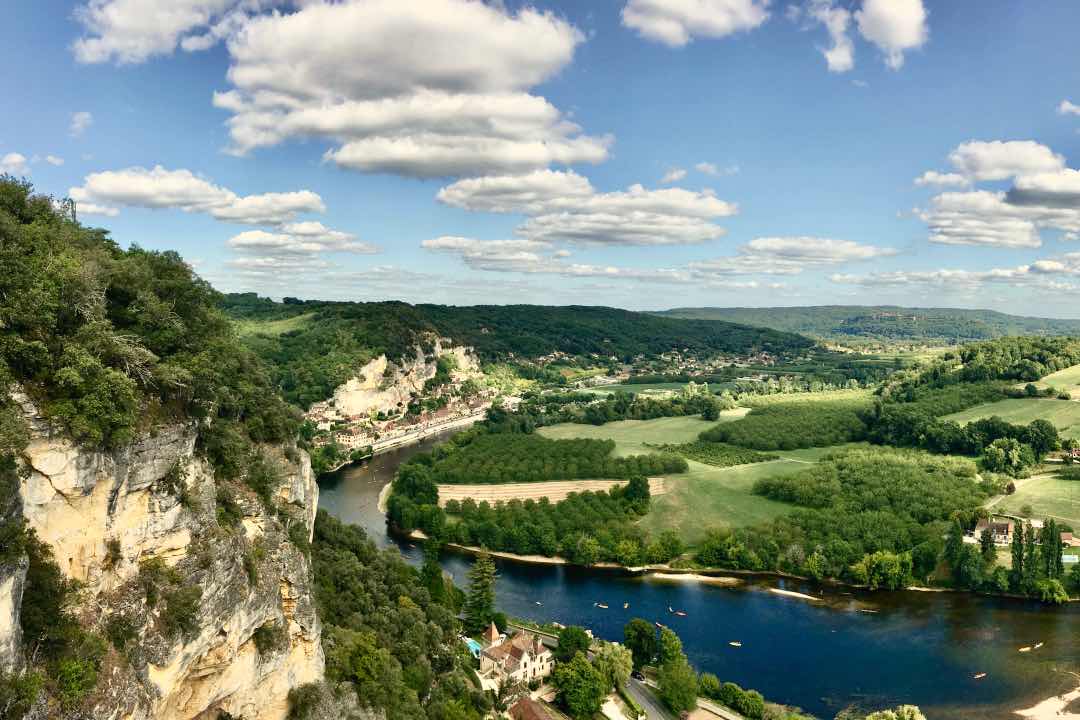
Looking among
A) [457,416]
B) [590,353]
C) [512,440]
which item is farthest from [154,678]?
[590,353]

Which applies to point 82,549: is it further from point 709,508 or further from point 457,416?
point 457,416

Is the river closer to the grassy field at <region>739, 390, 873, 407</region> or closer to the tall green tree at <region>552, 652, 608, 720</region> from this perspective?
the tall green tree at <region>552, 652, 608, 720</region>

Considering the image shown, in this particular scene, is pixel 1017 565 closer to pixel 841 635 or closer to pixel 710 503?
pixel 841 635

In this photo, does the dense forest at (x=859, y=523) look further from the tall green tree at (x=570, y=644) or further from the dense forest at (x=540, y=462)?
the tall green tree at (x=570, y=644)


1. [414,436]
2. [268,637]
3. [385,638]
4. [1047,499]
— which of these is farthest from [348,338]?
[268,637]

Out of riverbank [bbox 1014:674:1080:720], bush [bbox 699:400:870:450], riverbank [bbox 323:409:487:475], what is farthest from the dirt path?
riverbank [bbox 1014:674:1080:720]
